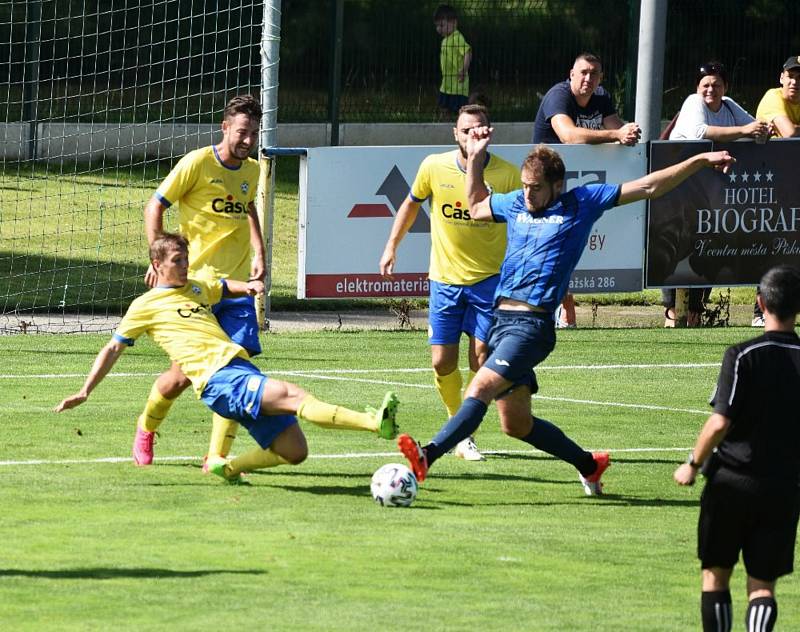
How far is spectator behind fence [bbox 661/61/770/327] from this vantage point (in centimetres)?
1591

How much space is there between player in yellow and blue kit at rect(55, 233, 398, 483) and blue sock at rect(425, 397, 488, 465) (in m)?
0.26

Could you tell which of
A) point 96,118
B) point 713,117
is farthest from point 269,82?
point 96,118

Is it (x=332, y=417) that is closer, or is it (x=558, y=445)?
(x=332, y=417)

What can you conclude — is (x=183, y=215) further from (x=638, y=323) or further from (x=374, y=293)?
(x=638, y=323)

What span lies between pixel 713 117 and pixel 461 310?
6422 mm

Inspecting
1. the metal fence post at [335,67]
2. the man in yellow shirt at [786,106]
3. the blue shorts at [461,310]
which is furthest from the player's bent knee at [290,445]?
the metal fence post at [335,67]

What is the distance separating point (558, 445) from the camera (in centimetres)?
942

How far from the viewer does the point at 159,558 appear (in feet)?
25.3

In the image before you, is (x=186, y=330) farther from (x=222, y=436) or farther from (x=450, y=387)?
(x=450, y=387)

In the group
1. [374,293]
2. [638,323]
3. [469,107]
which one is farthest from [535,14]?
[469,107]

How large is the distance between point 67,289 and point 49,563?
34.2 ft

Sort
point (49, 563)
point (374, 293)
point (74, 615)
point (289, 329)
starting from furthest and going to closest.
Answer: point (289, 329) < point (374, 293) < point (49, 563) < point (74, 615)

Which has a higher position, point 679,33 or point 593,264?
point 679,33

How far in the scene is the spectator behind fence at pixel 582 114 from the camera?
14.3m
